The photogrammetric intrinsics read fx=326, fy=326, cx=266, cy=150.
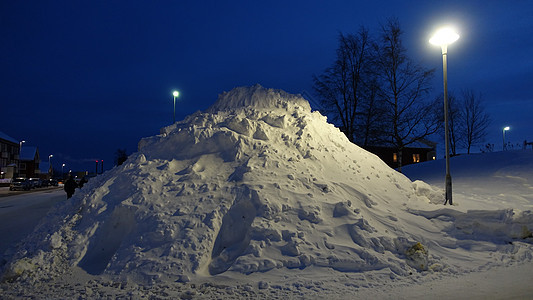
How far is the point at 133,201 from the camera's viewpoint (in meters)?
7.04

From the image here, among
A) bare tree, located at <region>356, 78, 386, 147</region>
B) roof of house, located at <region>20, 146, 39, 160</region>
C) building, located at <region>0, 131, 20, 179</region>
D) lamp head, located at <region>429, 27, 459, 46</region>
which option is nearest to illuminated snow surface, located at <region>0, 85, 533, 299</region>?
lamp head, located at <region>429, 27, 459, 46</region>

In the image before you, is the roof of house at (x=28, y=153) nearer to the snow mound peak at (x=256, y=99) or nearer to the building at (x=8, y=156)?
the building at (x=8, y=156)

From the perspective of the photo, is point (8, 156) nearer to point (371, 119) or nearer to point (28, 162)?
point (28, 162)

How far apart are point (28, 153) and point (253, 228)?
87.3 metres

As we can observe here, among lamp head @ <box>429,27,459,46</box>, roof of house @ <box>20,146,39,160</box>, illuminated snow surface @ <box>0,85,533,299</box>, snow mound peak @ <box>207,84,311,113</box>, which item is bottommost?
illuminated snow surface @ <box>0,85,533,299</box>

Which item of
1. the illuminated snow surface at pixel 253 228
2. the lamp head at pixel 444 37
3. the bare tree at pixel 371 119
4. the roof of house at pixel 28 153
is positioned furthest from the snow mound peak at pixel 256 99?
the roof of house at pixel 28 153

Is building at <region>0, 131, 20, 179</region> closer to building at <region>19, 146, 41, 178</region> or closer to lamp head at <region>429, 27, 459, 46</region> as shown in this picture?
building at <region>19, 146, 41, 178</region>

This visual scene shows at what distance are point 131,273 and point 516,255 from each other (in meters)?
7.13

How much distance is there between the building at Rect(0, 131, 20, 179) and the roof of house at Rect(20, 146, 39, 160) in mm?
8071

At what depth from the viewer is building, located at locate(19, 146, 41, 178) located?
241 feet

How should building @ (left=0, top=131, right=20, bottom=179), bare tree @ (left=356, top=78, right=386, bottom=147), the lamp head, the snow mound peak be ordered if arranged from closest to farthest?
1. the lamp head
2. the snow mound peak
3. bare tree @ (left=356, top=78, right=386, bottom=147)
4. building @ (left=0, top=131, right=20, bottom=179)

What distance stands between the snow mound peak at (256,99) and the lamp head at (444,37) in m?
4.60

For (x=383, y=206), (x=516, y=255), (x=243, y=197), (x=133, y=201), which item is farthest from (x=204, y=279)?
(x=516, y=255)

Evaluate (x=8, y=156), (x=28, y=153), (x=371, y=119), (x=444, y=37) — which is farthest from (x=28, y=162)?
(x=444, y=37)
